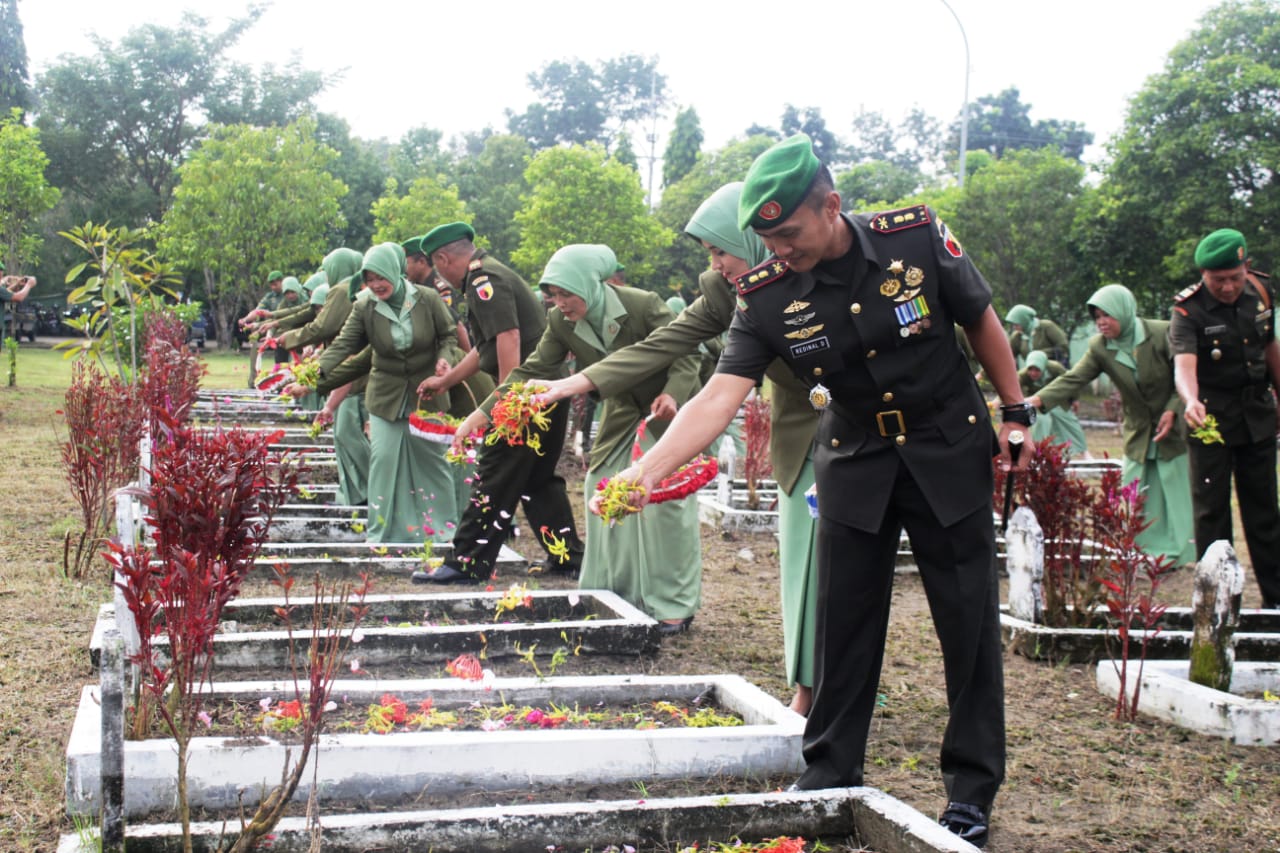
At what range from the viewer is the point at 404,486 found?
26.2 ft

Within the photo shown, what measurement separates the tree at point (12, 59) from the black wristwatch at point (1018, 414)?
45180mm

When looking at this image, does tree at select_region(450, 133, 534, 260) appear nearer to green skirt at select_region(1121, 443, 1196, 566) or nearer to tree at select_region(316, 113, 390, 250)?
tree at select_region(316, 113, 390, 250)

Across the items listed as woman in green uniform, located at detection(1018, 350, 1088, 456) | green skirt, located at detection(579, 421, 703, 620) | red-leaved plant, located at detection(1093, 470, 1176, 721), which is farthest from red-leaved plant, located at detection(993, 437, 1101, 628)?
woman in green uniform, located at detection(1018, 350, 1088, 456)

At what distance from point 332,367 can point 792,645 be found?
4.71 metres

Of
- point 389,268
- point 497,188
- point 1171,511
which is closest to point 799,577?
point 389,268

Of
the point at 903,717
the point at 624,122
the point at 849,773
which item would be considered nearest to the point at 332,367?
the point at 903,717

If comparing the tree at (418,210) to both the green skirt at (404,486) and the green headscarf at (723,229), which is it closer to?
the green skirt at (404,486)

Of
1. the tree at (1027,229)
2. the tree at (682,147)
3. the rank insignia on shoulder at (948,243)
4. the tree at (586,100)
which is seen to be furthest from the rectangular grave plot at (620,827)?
the tree at (586,100)

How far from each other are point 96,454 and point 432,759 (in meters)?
4.20

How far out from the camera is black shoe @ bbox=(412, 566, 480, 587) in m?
6.86

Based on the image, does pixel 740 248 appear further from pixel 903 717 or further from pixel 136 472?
pixel 136 472

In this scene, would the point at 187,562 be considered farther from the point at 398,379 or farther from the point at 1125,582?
the point at 398,379

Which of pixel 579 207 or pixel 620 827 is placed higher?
pixel 579 207

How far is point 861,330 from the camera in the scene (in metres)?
3.30
